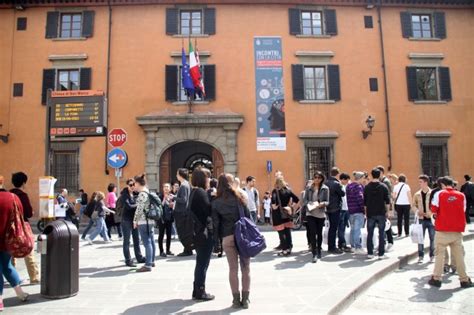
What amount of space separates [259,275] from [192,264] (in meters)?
1.74

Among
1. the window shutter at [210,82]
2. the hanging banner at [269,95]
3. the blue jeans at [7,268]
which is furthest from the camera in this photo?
the window shutter at [210,82]

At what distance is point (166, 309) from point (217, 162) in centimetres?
1267

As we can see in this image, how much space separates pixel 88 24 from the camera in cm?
1802

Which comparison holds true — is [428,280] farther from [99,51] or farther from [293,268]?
[99,51]

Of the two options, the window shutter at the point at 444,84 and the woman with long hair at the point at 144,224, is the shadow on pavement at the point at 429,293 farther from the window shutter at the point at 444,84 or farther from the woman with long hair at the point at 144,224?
the window shutter at the point at 444,84

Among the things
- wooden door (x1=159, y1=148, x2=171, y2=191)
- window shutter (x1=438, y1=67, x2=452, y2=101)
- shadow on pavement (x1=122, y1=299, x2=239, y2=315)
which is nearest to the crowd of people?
shadow on pavement (x1=122, y1=299, x2=239, y2=315)

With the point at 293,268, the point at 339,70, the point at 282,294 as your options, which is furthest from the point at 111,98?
the point at 282,294

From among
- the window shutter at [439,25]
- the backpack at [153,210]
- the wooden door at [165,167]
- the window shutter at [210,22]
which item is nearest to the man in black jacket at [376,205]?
the backpack at [153,210]

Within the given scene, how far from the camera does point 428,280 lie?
6.82 m

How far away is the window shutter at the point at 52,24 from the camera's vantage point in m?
18.1

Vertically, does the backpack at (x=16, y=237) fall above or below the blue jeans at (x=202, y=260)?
above

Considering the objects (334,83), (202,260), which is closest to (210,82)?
(334,83)

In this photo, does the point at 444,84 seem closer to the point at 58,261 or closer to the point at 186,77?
the point at 186,77

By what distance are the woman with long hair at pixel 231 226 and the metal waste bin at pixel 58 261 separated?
215 cm
